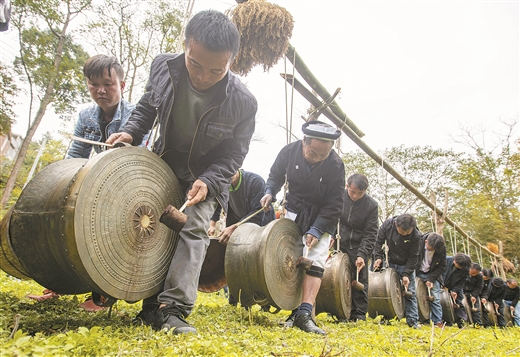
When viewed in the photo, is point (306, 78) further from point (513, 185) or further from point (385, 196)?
point (513, 185)

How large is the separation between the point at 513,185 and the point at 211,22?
33222mm

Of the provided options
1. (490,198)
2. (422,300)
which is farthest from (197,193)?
(490,198)

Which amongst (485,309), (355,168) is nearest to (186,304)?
(485,309)

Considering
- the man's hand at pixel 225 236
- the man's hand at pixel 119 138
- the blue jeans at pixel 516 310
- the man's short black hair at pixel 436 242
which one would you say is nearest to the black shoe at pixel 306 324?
the man's hand at pixel 225 236

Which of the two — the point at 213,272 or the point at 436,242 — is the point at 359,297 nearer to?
the point at 213,272

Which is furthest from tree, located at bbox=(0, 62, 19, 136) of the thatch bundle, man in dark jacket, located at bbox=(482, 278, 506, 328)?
man in dark jacket, located at bbox=(482, 278, 506, 328)

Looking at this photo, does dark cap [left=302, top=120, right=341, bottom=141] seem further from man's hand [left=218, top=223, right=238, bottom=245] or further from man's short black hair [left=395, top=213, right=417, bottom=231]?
man's short black hair [left=395, top=213, right=417, bottom=231]

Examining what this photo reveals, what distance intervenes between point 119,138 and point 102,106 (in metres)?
1.02

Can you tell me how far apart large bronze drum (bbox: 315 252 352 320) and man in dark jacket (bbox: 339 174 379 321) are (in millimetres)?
538

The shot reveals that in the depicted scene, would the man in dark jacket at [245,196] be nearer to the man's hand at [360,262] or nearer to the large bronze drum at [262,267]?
the large bronze drum at [262,267]

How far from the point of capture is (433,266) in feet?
27.1

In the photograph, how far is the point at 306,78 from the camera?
6234mm

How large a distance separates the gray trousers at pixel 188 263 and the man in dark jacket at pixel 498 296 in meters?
13.5

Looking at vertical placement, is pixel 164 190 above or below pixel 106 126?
below
